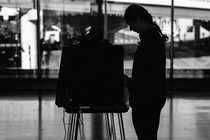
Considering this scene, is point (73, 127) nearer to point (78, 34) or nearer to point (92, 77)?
point (92, 77)

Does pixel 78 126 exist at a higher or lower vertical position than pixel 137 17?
lower

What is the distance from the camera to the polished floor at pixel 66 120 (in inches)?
223

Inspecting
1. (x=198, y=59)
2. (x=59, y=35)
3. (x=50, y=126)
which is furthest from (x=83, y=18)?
(x=50, y=126)

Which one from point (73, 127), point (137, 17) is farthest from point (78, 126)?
point (137, 17)

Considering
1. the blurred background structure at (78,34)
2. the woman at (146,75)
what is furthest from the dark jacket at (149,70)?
the blurred background structure at (78,34)

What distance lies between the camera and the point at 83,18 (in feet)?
35.8

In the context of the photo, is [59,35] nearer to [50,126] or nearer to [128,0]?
[128,0]

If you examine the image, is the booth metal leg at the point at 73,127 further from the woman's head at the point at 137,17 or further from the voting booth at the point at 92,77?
the woman's head at the point at 137,17

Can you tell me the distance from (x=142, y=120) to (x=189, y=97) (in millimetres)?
6368

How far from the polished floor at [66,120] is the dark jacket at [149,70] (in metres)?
1.32

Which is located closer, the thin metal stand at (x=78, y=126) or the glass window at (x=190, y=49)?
the thin metal stand at (x=78, y=126)

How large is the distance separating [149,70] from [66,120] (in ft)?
12.4

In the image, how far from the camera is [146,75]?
332 cm

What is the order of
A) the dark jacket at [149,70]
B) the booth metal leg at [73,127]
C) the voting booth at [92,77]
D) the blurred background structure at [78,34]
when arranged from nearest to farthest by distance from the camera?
the dark jacket at [149,70]
the booth metal leg at [73,127]
the voting booth at [92,77]
the blurred background structure at [78,34]
